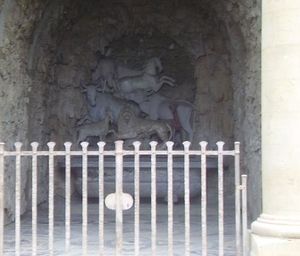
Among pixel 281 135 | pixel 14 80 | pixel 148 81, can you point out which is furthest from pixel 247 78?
pixel 281 135

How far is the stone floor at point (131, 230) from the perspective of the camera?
7453mm

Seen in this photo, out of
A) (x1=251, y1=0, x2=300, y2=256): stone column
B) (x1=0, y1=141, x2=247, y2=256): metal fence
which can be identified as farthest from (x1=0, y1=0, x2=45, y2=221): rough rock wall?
(x1=251, y1=0, x2=300, y2=256): stone column

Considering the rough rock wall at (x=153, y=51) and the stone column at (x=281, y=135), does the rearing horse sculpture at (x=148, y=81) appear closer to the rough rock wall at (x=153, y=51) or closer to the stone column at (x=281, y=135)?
the rough rock wall at (x=153, y=51)

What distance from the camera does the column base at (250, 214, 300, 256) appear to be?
221 inches

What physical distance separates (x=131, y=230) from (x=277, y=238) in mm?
3628

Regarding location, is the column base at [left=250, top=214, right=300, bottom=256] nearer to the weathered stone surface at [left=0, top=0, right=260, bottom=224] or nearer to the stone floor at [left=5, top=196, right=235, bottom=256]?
the stone floor at [left=5, top=196, right=235, bottom=256]

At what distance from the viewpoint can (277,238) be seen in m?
5.66

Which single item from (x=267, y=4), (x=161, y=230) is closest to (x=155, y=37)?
(x=161, y=230)

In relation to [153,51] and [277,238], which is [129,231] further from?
[153,51]

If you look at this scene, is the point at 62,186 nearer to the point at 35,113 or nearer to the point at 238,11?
the point at 35,113

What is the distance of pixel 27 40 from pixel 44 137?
6.19 feet

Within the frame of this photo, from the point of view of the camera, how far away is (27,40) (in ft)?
32.2

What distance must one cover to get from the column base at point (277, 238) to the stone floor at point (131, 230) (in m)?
1.38

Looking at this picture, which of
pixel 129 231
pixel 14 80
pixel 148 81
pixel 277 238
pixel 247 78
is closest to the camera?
pixel 277 238
